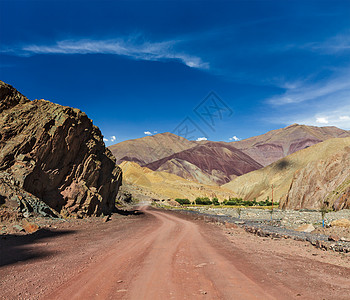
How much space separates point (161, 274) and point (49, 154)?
2022 centimetres

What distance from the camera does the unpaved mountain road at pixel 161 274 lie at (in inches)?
260

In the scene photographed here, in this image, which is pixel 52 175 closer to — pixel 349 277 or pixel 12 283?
pixel 12 283

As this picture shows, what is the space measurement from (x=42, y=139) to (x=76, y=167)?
18.8 ft

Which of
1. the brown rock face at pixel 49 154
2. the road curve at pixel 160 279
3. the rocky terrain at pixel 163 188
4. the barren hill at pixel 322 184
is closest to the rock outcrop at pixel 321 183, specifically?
the barren hill at pixel 322 184

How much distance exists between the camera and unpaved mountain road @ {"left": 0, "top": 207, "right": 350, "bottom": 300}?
21.6 feet

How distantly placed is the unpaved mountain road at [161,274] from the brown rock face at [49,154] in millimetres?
10291

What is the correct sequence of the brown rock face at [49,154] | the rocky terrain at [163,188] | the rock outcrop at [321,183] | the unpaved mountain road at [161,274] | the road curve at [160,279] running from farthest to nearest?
the rocky terrain at [163,188] → the rock outcrop at [321,183] → the brown rock face at [49,154] → the unpaved mountain road at [161,274] → the road curve at [160,279]

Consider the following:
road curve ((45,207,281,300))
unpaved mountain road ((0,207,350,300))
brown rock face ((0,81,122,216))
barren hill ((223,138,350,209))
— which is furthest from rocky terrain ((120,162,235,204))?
road curve ((45,207,281,300))

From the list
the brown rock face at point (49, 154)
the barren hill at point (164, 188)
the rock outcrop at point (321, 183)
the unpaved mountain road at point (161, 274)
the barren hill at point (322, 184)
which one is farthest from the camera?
the barren hill at point (164, 188)

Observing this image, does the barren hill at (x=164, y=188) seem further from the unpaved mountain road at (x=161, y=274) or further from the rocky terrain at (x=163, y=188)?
the unpaved mountain road at (x=161, y=274)

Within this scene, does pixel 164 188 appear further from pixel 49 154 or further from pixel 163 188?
pixel 49 154

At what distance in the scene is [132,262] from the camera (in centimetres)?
990

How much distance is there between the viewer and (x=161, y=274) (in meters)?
8.33

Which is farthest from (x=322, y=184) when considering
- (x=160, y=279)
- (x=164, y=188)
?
(x=164, y=188)
